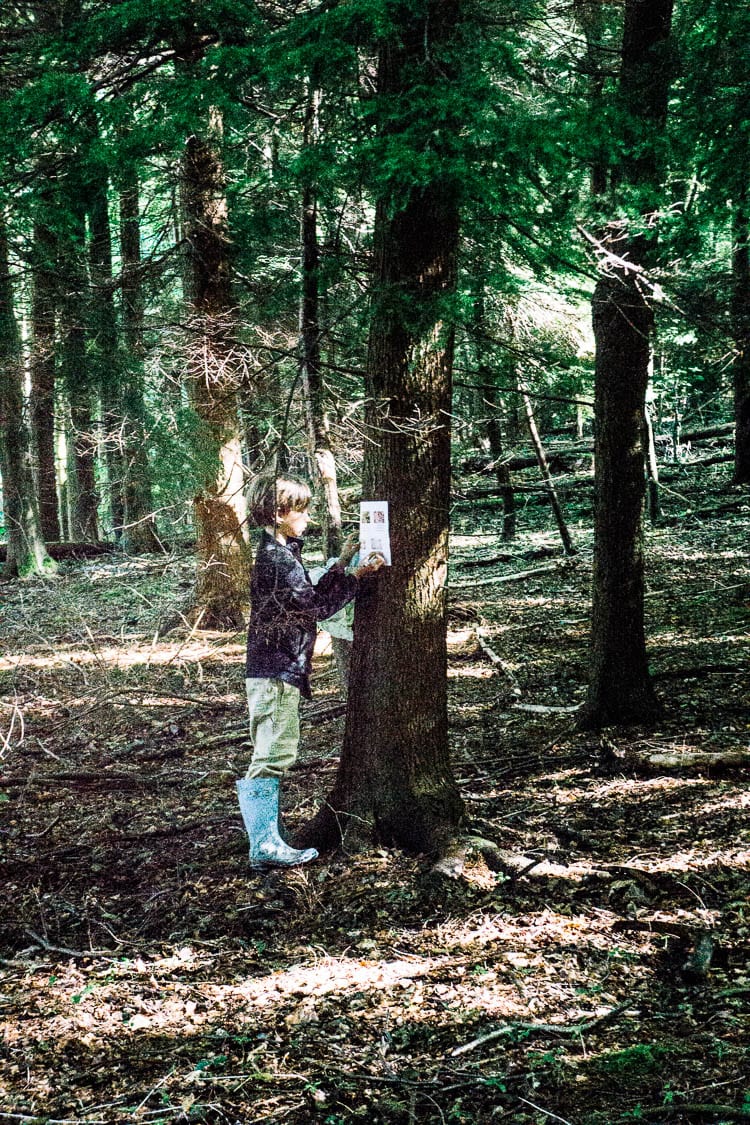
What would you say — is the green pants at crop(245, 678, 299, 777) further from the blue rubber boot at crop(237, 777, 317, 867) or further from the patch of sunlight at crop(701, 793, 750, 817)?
the patch of sunlight at crop(701, 793, 750, 817)

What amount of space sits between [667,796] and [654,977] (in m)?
1.88

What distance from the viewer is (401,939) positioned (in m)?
4.05

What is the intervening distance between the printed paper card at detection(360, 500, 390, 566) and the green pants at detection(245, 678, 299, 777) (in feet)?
2.84

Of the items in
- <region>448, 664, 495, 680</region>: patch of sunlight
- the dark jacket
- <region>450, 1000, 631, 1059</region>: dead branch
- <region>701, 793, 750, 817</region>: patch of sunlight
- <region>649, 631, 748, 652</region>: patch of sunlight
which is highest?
the dark jacket

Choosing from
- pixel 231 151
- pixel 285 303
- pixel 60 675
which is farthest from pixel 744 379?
pixel 60 675

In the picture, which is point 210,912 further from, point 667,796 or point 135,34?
point 135,34

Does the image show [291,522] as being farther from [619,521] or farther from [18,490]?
[18,490]

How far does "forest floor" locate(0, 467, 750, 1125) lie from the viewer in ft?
10.0

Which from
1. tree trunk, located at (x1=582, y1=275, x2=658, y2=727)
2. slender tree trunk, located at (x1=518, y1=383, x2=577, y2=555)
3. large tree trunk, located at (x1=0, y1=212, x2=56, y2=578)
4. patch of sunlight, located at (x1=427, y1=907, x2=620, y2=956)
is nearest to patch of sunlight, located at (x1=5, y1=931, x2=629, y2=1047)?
patch of sunlight, located at (x1=427, y1=907, x2=620, y2=956)

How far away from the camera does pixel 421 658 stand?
472cm

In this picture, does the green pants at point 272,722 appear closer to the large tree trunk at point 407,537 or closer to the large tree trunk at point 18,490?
the large tree trunk at point 407,537

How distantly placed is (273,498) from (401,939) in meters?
2.28

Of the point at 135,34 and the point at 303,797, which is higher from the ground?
the point at 135,34

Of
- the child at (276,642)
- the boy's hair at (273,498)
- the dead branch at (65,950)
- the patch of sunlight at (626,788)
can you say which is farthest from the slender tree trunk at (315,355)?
the dead branch at (65,950)
